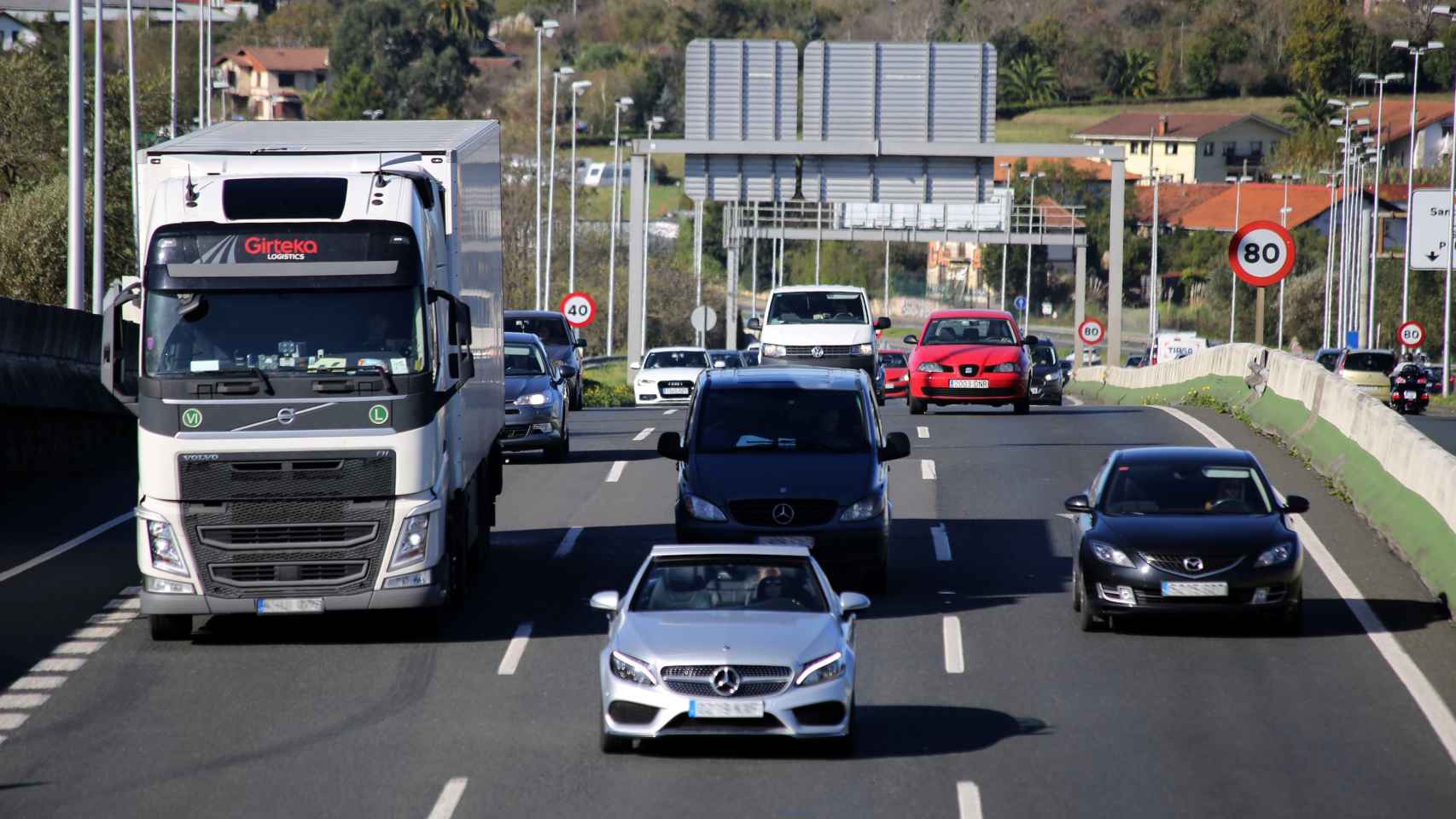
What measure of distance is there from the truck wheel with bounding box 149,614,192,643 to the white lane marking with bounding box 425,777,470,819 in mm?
4929

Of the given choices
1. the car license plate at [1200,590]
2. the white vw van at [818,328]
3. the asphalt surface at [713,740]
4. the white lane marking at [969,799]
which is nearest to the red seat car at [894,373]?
the white vw van at [818,328]

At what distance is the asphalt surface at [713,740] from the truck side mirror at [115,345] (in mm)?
2084

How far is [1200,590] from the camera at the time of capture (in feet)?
50.1

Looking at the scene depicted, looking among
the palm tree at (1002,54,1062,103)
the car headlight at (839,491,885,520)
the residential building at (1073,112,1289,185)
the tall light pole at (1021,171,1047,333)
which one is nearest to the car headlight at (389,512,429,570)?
the car headlight at (839,491,885,520)

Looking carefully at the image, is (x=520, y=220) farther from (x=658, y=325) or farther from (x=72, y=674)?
(x=72, y=674)

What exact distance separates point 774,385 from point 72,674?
22.5 feet

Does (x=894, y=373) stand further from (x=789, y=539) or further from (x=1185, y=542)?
(x=1185, y=542)

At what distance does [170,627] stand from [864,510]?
5.75 m

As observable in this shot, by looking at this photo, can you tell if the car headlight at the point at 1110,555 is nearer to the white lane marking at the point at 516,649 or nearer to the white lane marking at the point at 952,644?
the white lane marking at the point at 952,644

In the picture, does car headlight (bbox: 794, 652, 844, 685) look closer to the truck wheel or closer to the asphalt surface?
the asphalt surface

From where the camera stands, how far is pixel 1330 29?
549 feet

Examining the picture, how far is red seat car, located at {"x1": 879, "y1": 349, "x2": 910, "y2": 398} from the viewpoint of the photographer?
56688 mm

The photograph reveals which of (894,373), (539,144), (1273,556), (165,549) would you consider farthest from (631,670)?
(539,144)

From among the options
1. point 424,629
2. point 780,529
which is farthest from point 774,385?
point 424,629
